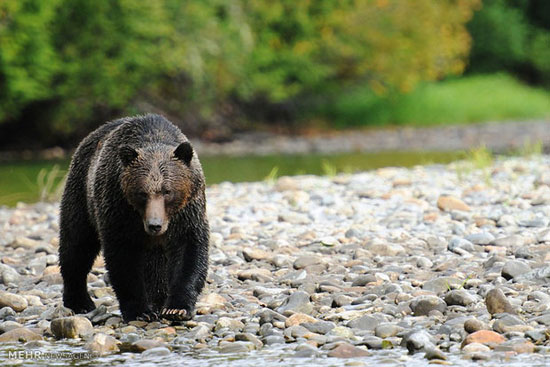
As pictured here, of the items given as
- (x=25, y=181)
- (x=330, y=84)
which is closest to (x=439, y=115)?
(x=330, y=84)

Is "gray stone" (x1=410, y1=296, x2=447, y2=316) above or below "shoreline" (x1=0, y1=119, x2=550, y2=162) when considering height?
above

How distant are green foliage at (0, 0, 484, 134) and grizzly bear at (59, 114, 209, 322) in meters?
14.0

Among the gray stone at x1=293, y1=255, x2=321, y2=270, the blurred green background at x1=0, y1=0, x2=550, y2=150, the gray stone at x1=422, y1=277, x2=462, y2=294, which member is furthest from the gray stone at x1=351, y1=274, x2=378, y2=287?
the blurred green background at x1=0, y1=0, x2=550, y2=150

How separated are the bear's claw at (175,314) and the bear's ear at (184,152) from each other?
2.70ft

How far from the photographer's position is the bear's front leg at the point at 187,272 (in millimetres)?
5184

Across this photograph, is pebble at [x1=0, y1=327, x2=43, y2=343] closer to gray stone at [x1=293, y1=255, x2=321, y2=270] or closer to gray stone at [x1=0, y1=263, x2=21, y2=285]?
gray stone at [x1=0, y1=263, x2=21, y2=285]

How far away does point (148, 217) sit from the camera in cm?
482

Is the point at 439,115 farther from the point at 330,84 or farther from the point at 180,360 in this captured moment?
the point at 180,360

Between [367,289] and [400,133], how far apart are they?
21910 mm

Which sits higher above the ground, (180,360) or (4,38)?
(4,38)

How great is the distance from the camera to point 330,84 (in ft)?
96.9

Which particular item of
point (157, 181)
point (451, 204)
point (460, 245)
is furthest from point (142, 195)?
point (451, 204)

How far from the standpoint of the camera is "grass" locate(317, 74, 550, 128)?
3023 cm

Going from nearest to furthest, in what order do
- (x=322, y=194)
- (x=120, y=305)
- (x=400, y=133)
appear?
1. (x=120, y=305)
2. (x=322, y=194)
3. (x=400, y=133)
